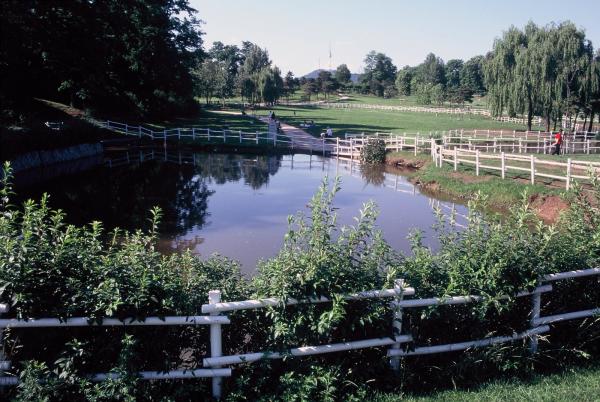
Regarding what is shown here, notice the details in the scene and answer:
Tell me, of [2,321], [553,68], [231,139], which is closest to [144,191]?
[2,321]

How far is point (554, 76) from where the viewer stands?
148ft

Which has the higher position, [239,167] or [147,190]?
[239,167]

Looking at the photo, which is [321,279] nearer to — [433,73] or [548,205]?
[548,205]

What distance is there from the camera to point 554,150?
3719 cm

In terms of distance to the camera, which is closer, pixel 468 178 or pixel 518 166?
pixel 468 178

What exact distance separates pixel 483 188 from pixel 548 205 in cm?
400

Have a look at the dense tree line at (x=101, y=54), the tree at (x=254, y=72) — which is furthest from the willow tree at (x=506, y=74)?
the tree at (x=254, y=72)

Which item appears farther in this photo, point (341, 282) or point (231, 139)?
point (231, 139)

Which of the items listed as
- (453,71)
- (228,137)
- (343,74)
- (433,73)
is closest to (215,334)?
(228,137)

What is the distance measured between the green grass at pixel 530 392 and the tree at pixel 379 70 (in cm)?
14971

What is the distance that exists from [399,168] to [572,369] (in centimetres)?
2995

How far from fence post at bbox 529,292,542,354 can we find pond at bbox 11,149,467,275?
20.1 ft

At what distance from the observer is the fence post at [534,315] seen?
5.73 m

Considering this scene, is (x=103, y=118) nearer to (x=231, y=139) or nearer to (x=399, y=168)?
(x=231, y=139)
